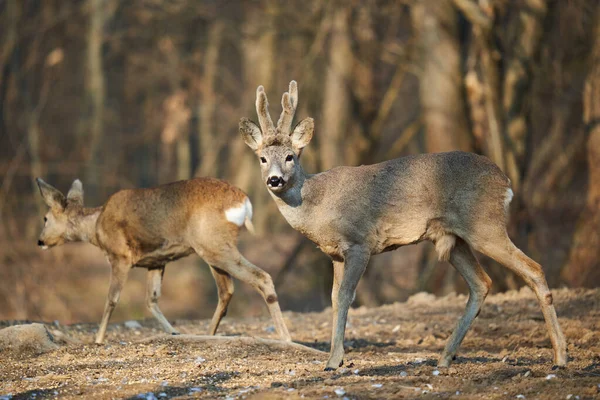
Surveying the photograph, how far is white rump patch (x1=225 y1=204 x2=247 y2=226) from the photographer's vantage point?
10117 mm

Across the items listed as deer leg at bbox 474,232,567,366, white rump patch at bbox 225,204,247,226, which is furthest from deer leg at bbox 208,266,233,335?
deer leg at bbox 474,232,567,366

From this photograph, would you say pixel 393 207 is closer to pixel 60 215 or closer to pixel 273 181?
pixel 273 181

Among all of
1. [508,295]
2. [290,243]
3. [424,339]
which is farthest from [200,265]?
[424,339]

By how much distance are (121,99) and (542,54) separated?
25.0 m

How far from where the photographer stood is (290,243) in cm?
2433

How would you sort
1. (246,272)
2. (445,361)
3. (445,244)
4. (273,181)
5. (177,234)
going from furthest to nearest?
1. (177,234)
2. (246,272)
3. (445,244)
4. (445,361)
5. (273,181)

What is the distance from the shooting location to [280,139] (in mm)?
8469

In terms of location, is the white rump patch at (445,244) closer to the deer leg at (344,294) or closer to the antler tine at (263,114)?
the deer leg at (344,294)

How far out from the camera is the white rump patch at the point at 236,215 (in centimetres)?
1012

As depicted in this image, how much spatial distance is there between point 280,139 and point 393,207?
3.66ft

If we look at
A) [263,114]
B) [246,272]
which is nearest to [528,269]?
[263,114]

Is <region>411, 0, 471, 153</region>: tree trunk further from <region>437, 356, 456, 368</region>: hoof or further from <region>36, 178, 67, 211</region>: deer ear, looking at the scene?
<region>437, 356, 456, 368</region>: hoof

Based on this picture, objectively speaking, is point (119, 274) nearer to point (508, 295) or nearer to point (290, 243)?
point (508, 295)

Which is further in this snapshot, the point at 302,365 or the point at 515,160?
the point at 515,160
